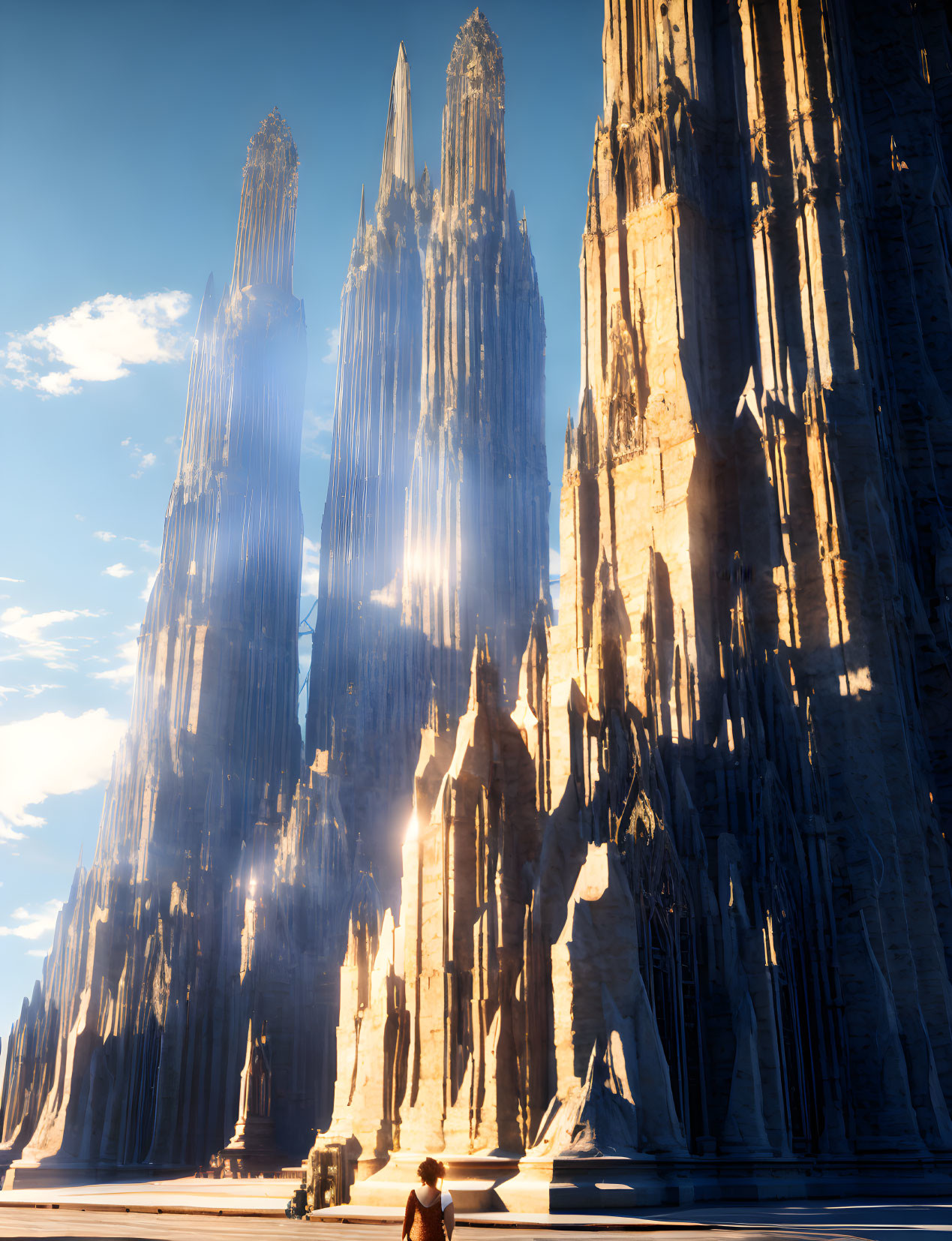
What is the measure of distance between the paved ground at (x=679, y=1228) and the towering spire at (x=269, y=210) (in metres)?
75.0

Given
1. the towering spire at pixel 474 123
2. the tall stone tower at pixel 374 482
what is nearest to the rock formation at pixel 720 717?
the tall stone tower at pixel 374 482

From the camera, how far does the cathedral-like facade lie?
22.2 m

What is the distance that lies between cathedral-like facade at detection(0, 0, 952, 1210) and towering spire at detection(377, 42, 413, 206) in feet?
58.3

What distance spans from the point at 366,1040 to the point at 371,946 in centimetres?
394

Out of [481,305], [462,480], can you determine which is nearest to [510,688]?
[462,480]

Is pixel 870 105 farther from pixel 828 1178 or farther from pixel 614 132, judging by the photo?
pixel 828 1178

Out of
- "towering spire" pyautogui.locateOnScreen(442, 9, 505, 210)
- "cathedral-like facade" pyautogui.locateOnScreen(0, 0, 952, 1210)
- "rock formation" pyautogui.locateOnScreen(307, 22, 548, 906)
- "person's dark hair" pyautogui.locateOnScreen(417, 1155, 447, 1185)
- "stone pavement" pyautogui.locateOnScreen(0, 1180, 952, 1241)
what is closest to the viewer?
"person's dark hair" pyautogui.locateOnScreen(417, 1155, 447, 1185)

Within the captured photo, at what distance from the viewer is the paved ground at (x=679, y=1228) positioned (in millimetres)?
13461

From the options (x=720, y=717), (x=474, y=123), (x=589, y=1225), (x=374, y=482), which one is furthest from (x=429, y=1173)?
(x=474, y=123)

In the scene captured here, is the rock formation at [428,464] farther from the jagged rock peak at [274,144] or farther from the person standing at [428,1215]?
the person standing at [428,1215]

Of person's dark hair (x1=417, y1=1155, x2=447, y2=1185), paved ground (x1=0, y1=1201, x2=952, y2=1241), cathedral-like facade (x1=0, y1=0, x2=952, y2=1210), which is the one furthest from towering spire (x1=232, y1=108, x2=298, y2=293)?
person's dark hair (x1=417, y1=1155, x2=447, y2=1185)

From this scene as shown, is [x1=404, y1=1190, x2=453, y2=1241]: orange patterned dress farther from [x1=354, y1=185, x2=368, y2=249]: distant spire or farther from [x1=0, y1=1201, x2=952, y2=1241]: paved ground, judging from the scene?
[x1=354, y1=185, x2=368, y2=249]: distant spire

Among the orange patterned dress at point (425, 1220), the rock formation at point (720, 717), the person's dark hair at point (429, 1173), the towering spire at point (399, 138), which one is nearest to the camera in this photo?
the orange patterned dress at point (425, 1220)

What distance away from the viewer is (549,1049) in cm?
2173
